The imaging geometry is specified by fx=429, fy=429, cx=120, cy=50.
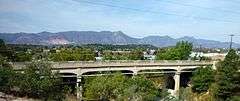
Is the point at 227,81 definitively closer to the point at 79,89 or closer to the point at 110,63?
the point at 110,63

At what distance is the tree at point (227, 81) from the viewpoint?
75188 mm

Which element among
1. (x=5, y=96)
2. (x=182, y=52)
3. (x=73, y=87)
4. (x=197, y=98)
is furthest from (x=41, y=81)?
(x=182, y=52)

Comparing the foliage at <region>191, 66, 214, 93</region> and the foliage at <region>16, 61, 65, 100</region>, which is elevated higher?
the foliage at <region>16, 61, 65, 100</region>

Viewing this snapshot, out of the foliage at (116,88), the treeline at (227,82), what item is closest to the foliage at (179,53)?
the treeline at (227,82)

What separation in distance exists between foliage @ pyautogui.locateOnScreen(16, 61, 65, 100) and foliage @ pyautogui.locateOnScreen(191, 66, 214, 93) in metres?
38.0

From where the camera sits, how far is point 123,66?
90.3m

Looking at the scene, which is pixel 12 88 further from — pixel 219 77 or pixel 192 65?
pixel 192 65

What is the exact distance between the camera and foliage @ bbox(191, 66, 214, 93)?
287 feet

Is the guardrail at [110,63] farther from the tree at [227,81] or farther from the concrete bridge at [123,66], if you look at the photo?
the tree at [227,81]

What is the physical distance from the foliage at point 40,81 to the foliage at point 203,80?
3803 centimetres

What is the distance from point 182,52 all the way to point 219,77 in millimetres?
46756

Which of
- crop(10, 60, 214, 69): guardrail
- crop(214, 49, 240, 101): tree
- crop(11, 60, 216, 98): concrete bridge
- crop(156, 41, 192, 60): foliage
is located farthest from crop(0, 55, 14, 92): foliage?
crop(156, 41, 192, 60): foliage

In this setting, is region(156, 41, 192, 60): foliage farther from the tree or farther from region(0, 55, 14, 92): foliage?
region(0, 55, 14, 92): foliage

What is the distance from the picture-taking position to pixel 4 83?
6031 centimetres
